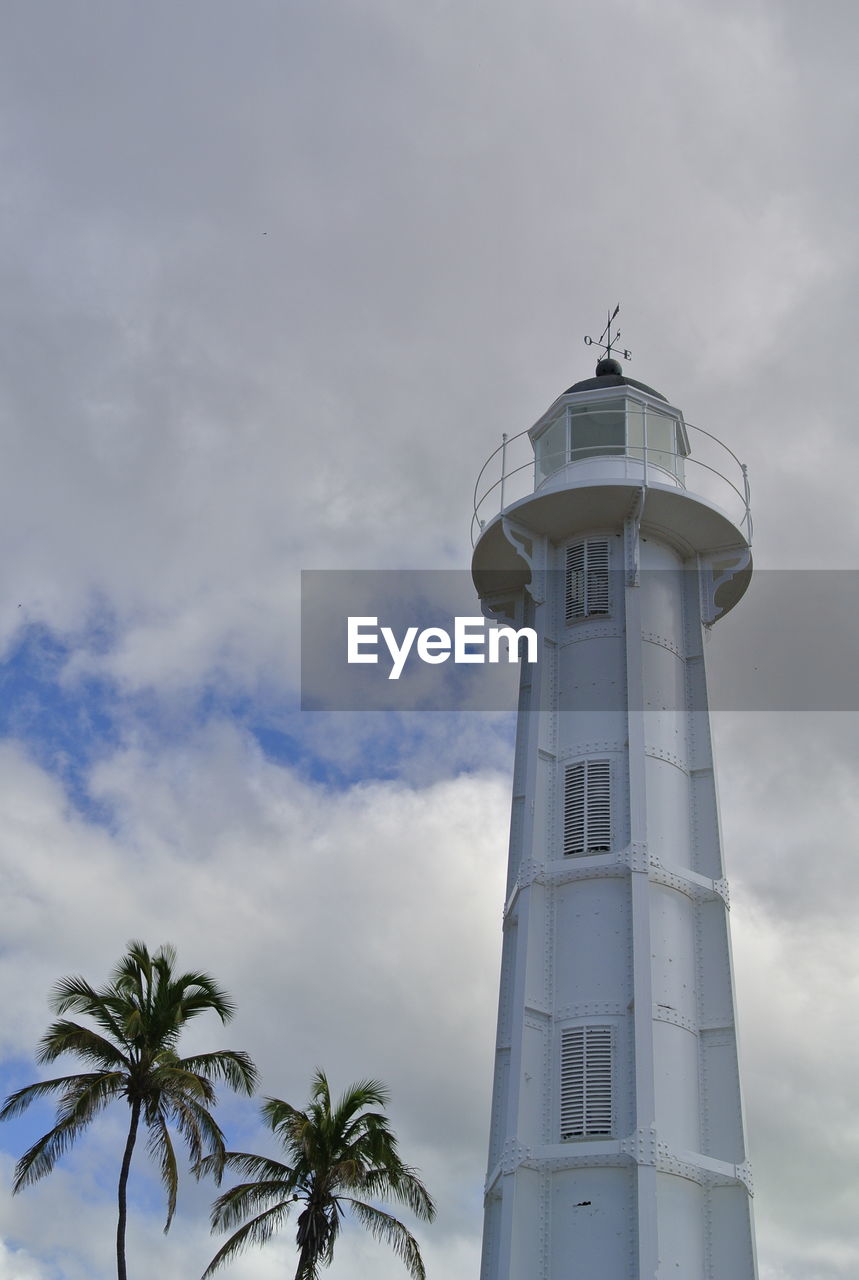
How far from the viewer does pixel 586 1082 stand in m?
24.7

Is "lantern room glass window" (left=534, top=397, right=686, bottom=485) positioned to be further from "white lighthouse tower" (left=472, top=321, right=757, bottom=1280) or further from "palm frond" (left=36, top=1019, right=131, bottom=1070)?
"palm frond" (left=36, top=1019, right=131, bottom=1070)

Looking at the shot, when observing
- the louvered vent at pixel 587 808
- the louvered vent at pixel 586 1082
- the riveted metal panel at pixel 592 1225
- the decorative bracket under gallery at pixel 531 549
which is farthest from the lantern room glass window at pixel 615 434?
the riveted metal panel at pixel 592 1225

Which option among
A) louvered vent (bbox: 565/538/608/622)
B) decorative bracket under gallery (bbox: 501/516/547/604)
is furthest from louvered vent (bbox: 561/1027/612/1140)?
decorative bracket under gallery (bbox: 501/516/547/604)

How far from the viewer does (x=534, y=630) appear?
3050 cm

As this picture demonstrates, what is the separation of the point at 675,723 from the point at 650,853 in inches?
132

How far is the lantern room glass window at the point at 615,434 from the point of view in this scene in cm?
3200

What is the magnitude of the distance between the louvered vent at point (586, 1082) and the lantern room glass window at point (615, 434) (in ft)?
40.6

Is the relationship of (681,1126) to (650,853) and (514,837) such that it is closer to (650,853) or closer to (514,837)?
(650,853)

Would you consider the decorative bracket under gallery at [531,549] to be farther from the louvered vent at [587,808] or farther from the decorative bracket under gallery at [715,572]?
the louvered vent at [587,808]

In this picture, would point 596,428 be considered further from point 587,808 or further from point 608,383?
point 587,808

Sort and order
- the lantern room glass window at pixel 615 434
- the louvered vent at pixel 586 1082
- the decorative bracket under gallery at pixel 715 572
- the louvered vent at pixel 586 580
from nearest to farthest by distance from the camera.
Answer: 1. the louvered vent at pixel 586 1082
2. the louvered vent at pixel 586 580
3. the decorative bracket under gallery at pixel 715 572
4. the lantern room glass window at pixel 615 434

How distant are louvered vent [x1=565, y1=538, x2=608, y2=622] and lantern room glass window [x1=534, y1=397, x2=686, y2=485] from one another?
2.08 meters

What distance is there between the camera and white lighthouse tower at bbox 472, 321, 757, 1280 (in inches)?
932

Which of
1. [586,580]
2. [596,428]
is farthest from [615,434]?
[586,580]
